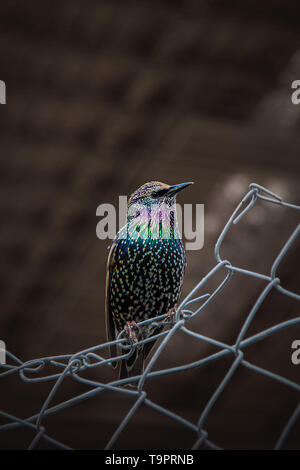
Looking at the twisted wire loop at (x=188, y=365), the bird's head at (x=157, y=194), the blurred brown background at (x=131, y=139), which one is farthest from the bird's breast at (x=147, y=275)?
the blurred brown background at (x=131, y=139)

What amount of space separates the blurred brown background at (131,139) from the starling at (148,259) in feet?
3.01

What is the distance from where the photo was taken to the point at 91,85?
284cm

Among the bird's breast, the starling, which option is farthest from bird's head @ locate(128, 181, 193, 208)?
the bird's breast

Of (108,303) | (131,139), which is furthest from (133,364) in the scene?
(131,139)

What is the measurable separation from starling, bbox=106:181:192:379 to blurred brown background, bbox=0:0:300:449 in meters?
0.92

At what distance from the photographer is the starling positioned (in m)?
2.02

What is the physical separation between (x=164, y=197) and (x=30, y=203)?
1528 mm

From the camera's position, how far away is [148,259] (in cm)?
201

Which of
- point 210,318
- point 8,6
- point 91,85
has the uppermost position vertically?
point 8,6

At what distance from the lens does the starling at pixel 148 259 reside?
202cm

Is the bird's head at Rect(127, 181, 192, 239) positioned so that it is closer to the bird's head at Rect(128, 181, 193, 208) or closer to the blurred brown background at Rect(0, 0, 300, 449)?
the bird's head at Rect(128, 181, 193, 208)

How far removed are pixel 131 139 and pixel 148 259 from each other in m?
1.16
